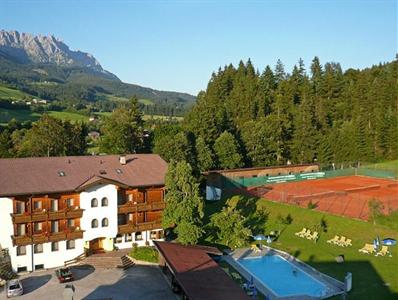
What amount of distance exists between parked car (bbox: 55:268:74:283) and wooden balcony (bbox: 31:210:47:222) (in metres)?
3.99

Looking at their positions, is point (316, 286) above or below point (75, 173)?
below

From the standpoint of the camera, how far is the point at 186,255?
28.4 metres

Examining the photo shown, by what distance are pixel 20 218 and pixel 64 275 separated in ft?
16.8

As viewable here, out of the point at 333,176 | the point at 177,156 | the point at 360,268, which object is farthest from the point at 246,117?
the point at 360,268

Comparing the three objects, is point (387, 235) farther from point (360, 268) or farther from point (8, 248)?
point (8, 248)

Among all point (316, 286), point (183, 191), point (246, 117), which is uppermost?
point (246, 117)

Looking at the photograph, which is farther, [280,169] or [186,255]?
[280,169]

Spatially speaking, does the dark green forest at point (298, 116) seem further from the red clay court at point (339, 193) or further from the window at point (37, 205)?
the window at point (37, 205)

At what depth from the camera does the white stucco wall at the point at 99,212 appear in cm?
3204

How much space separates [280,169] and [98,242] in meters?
35.7

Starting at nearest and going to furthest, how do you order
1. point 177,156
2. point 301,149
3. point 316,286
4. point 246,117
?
point 316,286 → point 177,156 → point 301,149 → point 246,117

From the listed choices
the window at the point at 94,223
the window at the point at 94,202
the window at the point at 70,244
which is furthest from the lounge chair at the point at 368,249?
the window at the point at 70,244

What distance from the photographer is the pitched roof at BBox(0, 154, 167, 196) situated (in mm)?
30266

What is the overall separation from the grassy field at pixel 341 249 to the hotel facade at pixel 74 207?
10094 mm
